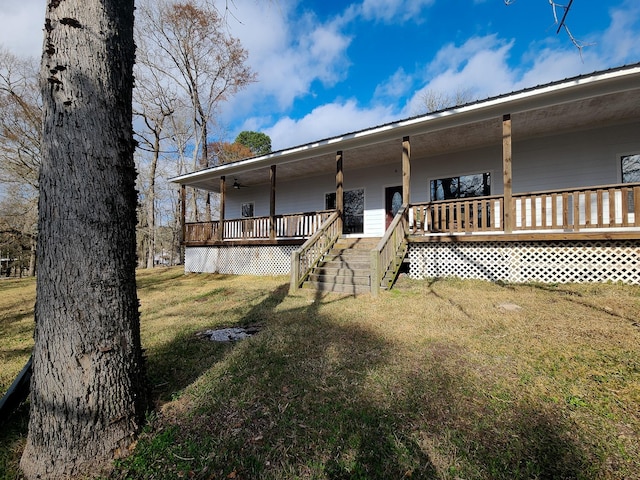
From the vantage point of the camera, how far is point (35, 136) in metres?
16.5

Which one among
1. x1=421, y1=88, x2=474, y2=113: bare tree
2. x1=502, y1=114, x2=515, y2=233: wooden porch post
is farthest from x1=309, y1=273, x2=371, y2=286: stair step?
x1=421, y1=88, x2=474, y2=113: bare tree

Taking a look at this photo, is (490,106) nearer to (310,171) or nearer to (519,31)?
(519,31)

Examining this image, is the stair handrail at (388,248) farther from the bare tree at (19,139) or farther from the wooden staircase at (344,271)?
the bare tree at (19,139)

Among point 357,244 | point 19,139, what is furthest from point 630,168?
point 19,139

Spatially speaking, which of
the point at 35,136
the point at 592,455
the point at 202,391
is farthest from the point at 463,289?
the point at 35,136

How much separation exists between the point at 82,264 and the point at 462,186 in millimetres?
10353

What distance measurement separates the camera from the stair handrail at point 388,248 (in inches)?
248

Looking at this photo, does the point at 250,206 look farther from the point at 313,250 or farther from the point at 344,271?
the point at 344,271

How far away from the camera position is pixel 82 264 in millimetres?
2070

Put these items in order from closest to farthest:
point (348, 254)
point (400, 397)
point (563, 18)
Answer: point (400, 397) < point (563, 18) < point (348, 254)

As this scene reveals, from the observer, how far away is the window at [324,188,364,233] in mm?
11898

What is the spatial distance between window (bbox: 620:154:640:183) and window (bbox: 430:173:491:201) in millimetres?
3074

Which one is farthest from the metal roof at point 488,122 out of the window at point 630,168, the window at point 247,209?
the window at point 247,209

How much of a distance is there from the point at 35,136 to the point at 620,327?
2480 centimetres
